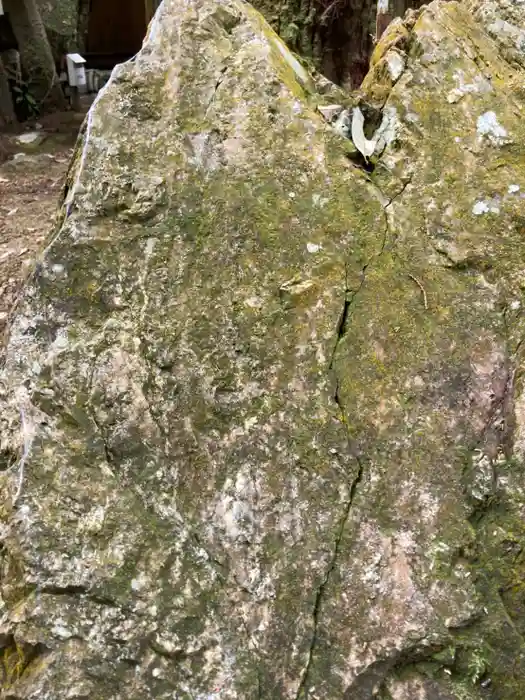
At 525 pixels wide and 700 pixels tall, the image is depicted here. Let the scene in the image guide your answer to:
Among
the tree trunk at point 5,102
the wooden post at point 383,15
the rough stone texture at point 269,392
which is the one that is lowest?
the tree trunk at point 5,102

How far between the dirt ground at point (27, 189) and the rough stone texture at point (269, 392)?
6.69 feet

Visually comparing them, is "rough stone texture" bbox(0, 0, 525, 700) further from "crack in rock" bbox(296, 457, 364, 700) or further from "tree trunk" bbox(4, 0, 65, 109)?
"tree trunk" bbox(4, 0, 65, 109)

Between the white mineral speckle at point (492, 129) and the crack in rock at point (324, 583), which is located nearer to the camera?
the crack in rock at point (324, 583)

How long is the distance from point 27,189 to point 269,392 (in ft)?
16.2

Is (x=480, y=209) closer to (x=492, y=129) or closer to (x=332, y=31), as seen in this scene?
(x=492, y=129)

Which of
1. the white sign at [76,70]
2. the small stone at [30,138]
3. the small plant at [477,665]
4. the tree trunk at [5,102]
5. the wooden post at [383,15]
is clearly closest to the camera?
the small plant at [477,665]

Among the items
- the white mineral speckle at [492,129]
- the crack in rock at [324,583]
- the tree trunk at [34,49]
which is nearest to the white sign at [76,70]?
the tree trunk at [34,49]

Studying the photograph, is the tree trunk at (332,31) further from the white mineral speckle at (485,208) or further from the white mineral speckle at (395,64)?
the white mineral speckle at (485,208)

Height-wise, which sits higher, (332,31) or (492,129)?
(492,129)

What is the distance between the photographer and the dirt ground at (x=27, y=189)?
15.5 ft

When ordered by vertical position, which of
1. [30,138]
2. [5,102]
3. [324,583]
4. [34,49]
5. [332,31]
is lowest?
[30,138]

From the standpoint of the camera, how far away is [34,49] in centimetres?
805

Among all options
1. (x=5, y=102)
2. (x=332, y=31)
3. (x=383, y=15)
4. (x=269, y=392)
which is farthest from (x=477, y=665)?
(x=5, y=102)

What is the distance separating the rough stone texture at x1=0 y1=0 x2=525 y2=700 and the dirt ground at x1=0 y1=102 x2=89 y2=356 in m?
2.04
